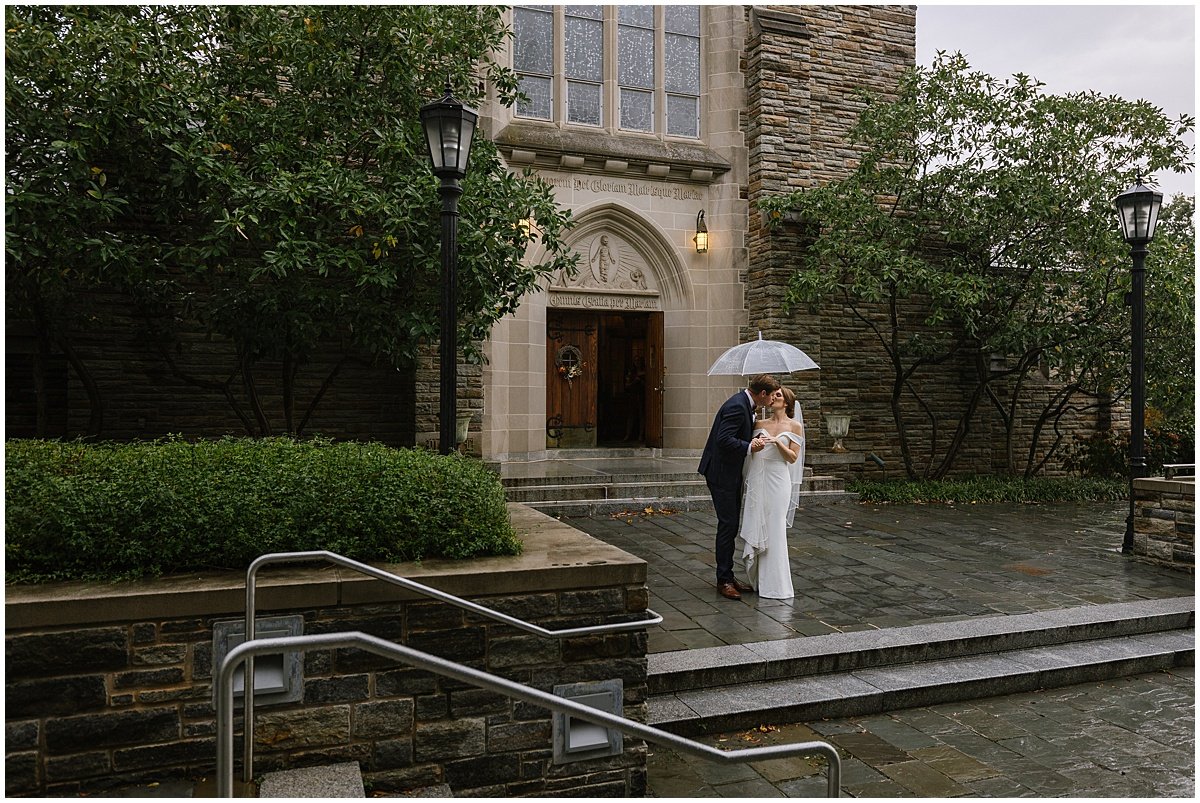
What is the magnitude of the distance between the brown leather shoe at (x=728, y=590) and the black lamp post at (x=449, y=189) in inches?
104

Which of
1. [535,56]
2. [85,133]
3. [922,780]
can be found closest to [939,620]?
[922,780]

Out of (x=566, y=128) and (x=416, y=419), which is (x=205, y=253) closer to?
(x=416, y=419)

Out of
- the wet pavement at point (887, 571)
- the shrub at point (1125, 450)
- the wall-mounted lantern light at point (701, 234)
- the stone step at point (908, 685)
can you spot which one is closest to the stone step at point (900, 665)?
the stone step at point (908, 685)

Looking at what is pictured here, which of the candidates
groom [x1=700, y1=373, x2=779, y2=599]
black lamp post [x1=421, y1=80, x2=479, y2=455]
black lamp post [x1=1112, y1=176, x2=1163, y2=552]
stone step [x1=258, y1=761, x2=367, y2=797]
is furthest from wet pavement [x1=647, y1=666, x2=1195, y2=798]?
black lamp post [x1=1112, y1=176, x2=1163, y2=552]

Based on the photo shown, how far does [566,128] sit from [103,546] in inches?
473

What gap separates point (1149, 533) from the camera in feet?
26.0

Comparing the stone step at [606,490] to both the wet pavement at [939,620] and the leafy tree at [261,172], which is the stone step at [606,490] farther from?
the leafy tree at [261,172]

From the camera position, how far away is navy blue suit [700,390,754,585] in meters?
6.33

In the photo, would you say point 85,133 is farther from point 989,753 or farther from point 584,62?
point 989,753

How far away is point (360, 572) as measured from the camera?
11.4 ft

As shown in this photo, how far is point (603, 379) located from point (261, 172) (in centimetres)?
789

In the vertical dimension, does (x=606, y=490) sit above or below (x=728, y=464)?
below

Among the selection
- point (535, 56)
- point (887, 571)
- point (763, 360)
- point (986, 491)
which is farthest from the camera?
point (535, 56)

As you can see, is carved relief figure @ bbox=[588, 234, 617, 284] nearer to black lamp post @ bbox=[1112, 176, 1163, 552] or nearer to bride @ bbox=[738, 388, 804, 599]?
black lamp post @ bbox=[1112, 176, 1163, 552]
